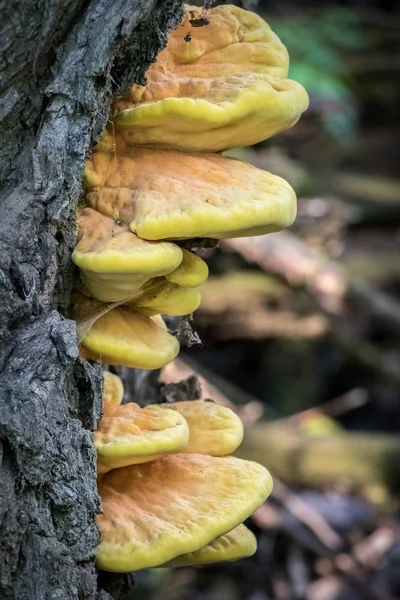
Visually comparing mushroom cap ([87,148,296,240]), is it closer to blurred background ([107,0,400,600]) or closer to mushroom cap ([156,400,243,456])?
mushroom cap ([156,400,243,456])

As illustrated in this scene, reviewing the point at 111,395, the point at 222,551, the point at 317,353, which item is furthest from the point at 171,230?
the point at 317,353

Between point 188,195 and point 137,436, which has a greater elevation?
point 188,195

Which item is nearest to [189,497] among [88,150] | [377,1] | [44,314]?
[44,314]

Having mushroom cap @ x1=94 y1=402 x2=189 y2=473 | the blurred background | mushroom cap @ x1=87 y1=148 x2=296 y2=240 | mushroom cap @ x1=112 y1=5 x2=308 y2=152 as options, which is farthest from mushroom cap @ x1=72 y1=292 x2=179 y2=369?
the blurred background

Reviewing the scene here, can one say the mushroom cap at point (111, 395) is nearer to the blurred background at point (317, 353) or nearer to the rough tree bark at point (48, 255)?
the rough tree bark at point (48, 255)

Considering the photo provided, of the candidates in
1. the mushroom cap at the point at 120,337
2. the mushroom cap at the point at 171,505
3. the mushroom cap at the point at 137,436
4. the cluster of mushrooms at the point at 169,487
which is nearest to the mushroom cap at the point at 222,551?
the cluster of mushrooms at the point at 169,487

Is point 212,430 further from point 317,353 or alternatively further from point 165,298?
point 317,353

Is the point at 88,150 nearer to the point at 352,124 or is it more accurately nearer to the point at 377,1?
the point at 352,124
